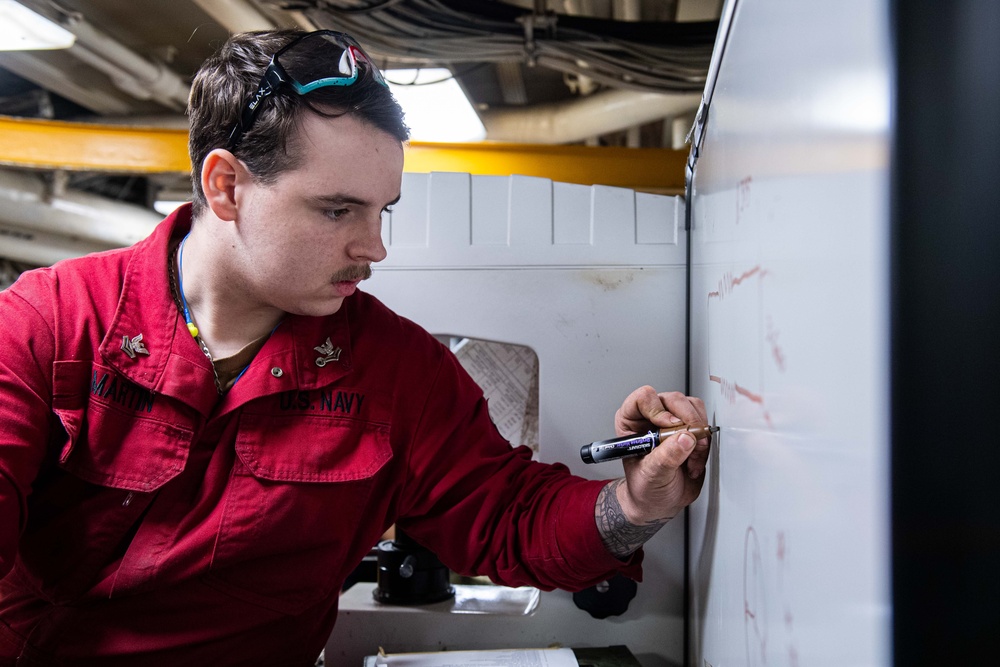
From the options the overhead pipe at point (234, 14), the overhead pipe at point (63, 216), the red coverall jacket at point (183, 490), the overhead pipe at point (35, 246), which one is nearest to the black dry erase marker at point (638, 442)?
the red coverall jacket at point (183, 490)

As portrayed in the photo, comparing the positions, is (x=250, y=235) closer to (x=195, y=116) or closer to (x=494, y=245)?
(x=195, y=116)

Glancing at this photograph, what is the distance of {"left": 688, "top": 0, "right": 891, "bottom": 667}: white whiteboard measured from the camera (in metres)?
0.25

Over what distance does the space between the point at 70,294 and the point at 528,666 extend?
0.79 meters

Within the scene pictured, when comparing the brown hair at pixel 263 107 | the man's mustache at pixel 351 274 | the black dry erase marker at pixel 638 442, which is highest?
the brown hair at pixel 263 107

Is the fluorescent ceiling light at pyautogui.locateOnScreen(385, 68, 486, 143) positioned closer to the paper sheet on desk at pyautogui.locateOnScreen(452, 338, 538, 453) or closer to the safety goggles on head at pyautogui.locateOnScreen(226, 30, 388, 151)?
the paper sheet on desk at pyautogui.locateOnScreen(452, 338, 538, 453)

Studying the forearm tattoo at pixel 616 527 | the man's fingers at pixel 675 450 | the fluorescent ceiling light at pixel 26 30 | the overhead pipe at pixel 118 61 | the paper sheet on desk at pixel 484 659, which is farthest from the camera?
the overhead pipe at pixel 118 61

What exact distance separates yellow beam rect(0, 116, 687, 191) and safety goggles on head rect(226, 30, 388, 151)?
2.36 feet

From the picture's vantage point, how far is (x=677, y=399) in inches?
32.6

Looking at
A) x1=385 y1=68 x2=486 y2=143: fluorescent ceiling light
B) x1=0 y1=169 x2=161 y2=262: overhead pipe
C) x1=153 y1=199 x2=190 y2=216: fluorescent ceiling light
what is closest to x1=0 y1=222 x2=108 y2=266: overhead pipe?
x1=0 y1=169 x2=161 y2=262: overhead pipe

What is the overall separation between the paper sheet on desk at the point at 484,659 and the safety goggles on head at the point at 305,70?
74 centimetres

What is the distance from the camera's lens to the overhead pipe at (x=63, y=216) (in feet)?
9.08

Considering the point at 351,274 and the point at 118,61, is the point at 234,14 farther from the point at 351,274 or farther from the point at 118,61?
the point at 351,274

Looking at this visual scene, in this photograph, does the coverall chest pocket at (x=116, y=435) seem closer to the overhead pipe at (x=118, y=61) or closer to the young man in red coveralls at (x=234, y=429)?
the young man in red coveralls at (x=234, y=429)

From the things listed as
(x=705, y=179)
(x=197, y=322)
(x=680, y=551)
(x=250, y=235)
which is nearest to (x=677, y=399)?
(x=705, y=179)
